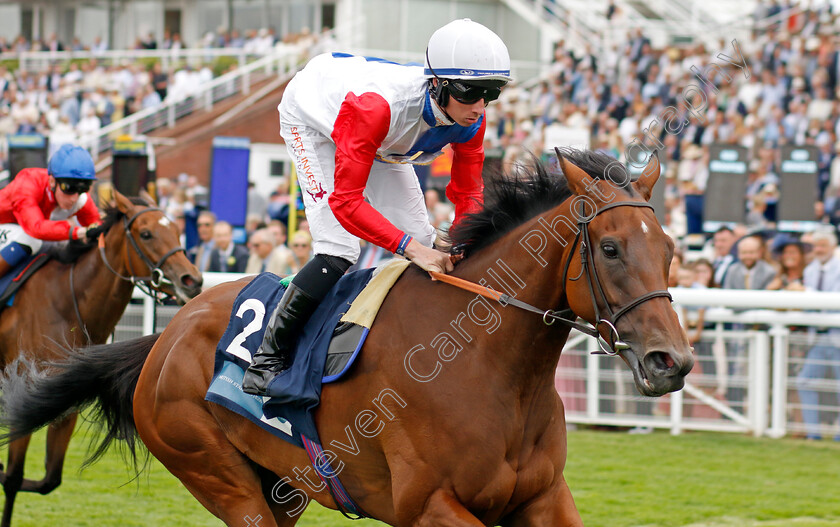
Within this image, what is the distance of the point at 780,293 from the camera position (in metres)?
7.11

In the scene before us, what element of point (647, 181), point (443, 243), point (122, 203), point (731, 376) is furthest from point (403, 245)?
point (731, 376)

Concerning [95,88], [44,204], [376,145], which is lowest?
[44,204]

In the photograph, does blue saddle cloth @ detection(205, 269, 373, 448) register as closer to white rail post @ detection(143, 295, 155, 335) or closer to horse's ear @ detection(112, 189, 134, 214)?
horse's ear @ detection(112, 189, 134, 214)

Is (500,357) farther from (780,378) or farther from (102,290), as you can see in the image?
(780,378)

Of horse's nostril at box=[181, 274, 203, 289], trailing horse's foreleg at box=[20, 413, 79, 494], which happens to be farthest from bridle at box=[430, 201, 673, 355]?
horse's nostril at box=[181, 274, 203, 289]

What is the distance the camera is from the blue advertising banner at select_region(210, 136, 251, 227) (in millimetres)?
10000

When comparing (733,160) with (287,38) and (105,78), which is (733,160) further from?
(105,78)

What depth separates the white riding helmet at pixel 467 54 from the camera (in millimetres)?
3123

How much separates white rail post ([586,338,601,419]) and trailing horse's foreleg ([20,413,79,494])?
4.04 metres

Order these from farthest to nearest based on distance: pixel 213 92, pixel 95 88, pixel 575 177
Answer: pixel 95 88 → pixel 213 92 → pixel 575 177

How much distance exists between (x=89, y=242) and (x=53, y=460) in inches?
57.2

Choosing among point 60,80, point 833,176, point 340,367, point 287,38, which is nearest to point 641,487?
point 340,367

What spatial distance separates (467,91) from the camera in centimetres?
318

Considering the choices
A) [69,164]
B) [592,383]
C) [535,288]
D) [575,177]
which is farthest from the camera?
[592,383]
